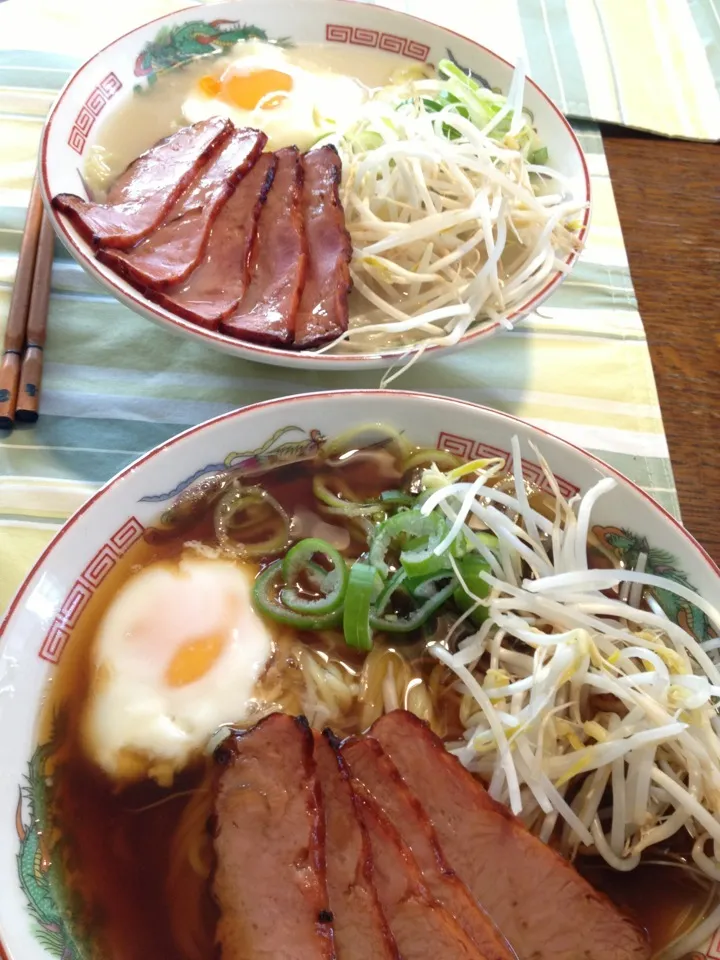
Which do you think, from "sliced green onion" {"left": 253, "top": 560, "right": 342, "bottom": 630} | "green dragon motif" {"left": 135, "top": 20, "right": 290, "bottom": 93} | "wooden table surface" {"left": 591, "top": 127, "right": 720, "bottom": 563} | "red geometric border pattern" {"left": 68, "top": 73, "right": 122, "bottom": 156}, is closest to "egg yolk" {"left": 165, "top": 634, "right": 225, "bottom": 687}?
→ "sliced green onion" {"left": 253, "top": 560, "right": 342, "bottom": 630}

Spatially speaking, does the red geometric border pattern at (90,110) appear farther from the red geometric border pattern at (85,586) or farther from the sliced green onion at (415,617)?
the sliced green onion at (415,617)

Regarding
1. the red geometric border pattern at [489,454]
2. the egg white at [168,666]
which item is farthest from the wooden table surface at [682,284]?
the egg white at [168,666]

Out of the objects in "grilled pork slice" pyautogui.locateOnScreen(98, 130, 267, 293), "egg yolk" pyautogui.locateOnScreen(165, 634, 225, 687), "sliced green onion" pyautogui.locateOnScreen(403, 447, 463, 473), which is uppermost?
"grilled pork slice" pyautogui.locateOnScreen(98, 130, 267, 293)

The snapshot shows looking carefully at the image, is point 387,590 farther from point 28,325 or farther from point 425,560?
point 28,325

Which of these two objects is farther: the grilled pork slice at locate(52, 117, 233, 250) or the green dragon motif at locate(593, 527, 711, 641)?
A: the grilled pork slice at locate(52, 117, 233, 250)

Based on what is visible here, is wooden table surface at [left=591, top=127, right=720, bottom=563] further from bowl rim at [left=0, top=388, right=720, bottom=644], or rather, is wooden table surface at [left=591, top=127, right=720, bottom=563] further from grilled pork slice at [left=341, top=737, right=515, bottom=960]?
grilled pork slice at [left=341, top=737, right=515, bottom=960]
